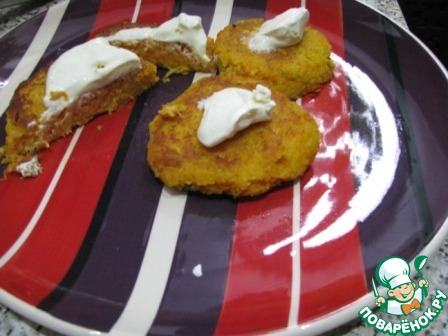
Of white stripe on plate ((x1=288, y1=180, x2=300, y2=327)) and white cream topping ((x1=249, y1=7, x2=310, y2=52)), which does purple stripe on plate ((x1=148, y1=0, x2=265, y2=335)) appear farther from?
white cream topping ((x1=249, y1=7, x2=310, y2=52))

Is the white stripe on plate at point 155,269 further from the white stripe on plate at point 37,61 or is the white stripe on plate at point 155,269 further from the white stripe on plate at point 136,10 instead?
the white stripe on plate at point 136,10

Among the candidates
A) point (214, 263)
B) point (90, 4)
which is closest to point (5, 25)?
point (90, 4)

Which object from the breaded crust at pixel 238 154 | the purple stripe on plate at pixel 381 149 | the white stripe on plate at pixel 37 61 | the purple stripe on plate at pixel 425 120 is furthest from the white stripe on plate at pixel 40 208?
the purple stripe on plate at pixel 425 120

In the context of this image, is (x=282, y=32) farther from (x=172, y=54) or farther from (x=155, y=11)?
(x=155, y=11)

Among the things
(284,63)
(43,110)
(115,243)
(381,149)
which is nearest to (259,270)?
(115,243)

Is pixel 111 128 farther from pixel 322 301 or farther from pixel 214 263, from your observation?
pixel 322 301

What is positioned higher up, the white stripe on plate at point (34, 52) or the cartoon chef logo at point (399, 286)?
the white stripe on plate at point (34, 52)

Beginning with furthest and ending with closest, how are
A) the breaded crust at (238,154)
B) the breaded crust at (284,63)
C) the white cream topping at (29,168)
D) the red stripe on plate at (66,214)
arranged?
the breaded crust at (284,63) → the white cream topping at (29,168) → the breaded crust at (238,154) → the red stripe on plate at (66,214)
